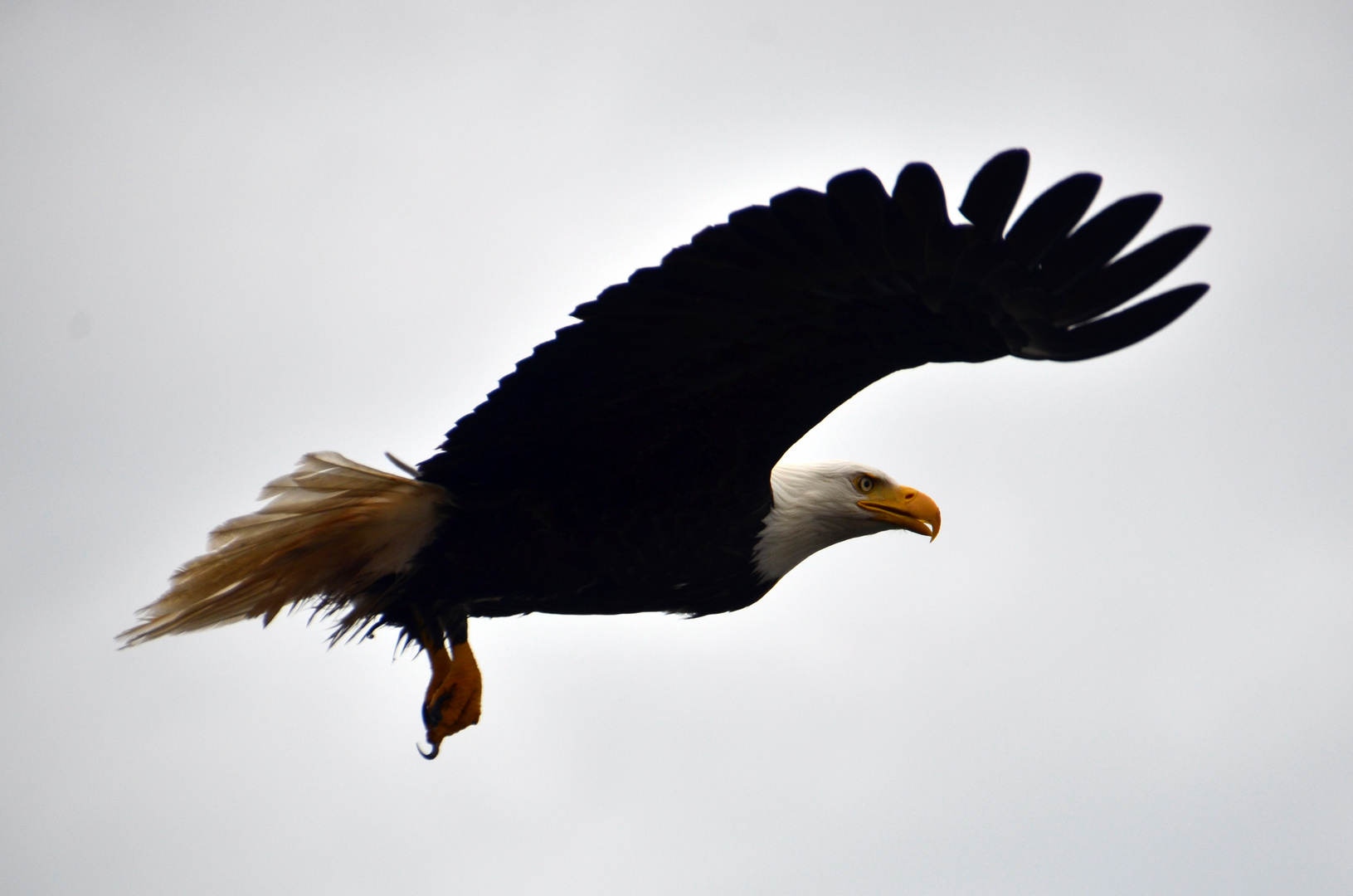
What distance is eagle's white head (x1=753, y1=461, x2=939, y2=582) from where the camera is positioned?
206 inches

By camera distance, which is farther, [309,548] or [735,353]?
[309,548]

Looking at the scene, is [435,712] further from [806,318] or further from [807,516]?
[806,318]

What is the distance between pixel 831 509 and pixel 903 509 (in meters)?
0.31

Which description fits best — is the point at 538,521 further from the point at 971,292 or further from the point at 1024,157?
the point at 1024,157

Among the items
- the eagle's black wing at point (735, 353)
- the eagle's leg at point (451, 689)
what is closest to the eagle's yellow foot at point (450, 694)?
the eagle's leg at point (451, 689)

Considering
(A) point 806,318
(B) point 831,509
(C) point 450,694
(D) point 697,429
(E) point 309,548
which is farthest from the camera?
(B) point 831,509

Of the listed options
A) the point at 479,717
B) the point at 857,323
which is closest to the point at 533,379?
the point at 857,323

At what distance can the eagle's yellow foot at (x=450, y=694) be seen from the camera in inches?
209

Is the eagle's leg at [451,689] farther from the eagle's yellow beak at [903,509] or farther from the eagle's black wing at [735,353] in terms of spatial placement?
the eagle's yellow beak at [903,509]

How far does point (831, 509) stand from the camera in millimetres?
5406

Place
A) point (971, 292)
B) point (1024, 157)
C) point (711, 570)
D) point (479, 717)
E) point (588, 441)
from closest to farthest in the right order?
1. point (1024, 157)
2. point (971, 292)
3. point (588, 441)
4. point (711, 570)
5. point (479, 717)

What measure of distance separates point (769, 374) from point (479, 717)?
1944mm

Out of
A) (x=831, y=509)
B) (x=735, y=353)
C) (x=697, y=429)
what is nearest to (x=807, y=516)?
(x=831, y=509)

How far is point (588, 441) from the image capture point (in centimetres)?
459
